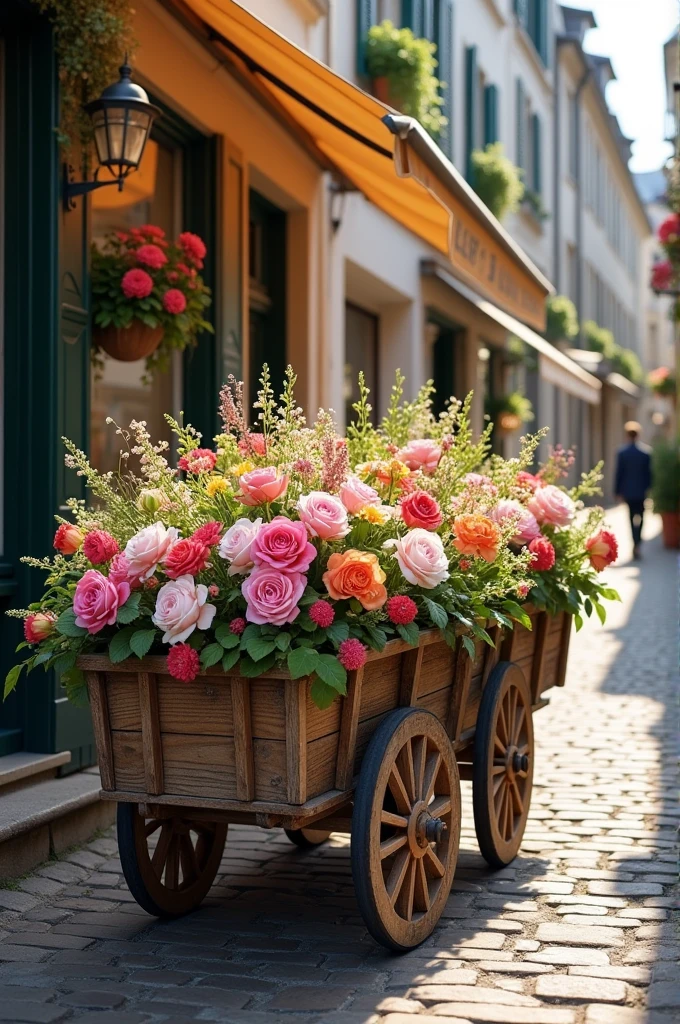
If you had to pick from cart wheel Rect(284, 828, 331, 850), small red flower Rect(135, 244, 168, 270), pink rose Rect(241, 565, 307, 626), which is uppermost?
small red flower Rect(135, 244, 168, 270)

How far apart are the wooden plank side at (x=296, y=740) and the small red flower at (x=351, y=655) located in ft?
0.36

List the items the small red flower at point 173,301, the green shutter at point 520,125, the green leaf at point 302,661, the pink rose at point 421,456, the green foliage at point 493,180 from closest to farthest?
the green leaf at point 302,661
the pink rose at point 421,456
the small red flower at point 173,301
the green foliage at point 493,180
the green shutter at point 520,125

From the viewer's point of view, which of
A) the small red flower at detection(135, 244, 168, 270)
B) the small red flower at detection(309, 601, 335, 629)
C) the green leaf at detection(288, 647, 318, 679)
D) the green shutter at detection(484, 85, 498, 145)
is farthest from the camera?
the green shutter at detection(484, 85, 498, 145)

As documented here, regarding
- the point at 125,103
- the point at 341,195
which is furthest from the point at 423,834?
the point at 341,195

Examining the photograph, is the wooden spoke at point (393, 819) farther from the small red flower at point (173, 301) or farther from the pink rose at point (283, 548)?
the small red flower at point (173, 301)

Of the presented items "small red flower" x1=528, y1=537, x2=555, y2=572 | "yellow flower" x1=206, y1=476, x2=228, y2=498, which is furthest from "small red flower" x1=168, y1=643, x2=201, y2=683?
"small red flower" x1=528, y1=537, x2=555, y2=572

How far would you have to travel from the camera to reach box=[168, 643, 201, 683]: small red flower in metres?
3.28

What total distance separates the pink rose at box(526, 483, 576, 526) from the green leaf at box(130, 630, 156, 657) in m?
1.71

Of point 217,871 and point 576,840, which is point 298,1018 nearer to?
point 217,871

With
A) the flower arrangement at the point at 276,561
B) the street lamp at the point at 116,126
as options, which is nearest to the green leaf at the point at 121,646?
the flower arrangement at the point at 276,561

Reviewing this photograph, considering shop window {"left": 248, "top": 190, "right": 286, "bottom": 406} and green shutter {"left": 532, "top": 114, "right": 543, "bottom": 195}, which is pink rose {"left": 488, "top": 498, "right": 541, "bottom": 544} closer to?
shop window {"left": 248, "top": 190, "right": 286, "bottom": 406}

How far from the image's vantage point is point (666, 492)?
1988 cm

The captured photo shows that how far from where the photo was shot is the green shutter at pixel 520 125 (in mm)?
18328

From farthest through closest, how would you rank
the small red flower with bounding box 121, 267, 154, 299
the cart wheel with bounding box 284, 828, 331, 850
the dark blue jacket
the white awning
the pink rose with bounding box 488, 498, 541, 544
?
1. the dark blue jacket
2. the white awning
3. the small red flower with bounding box 121, 267, 154, 299
4. the cart wheel with bounding box 284, 828, 331, 850
5. the pink rose with bounding box 488, 498, 541, 544
